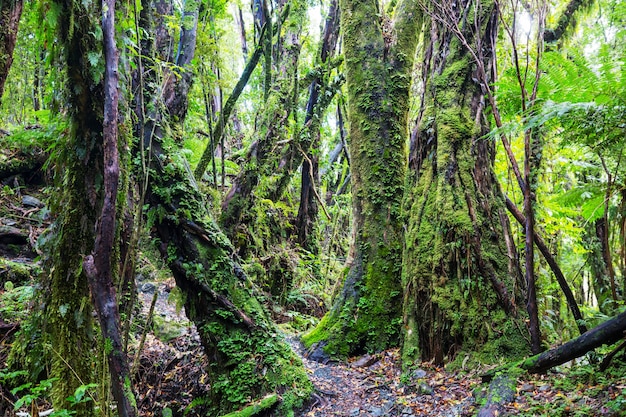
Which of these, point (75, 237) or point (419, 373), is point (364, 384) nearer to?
point (419, 373)

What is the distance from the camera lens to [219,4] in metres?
6.02

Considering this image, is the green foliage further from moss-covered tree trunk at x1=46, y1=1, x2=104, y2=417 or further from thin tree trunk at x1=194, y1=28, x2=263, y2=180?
thin tree trunk at x1=194, y1=28, x2=263, y2=180

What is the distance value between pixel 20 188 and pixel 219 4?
17.5ft

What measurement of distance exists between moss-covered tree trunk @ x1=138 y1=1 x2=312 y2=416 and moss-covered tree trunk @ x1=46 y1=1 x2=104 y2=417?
91 centimetres

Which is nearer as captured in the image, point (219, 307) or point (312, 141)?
point (219, 307)

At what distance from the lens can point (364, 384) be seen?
4180 mm

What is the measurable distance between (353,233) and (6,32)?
483 centimetres

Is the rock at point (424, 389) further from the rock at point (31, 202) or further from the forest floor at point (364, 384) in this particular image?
the rock at point (31, 202)

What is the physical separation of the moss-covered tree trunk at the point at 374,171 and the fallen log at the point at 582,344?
7.24 feet

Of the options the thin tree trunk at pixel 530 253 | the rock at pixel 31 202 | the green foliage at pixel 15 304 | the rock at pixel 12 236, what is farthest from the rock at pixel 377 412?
the rock at pixel 31 202

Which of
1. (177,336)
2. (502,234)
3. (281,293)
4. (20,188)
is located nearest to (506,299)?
(502,234)

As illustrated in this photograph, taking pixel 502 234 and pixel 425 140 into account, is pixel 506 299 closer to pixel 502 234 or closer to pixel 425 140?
pixel 502 234

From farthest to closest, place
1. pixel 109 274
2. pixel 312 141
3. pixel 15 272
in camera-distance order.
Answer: pixel 312 141 → pixel 15 272 → pixel 109 274

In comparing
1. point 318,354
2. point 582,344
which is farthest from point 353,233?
point 582,344
